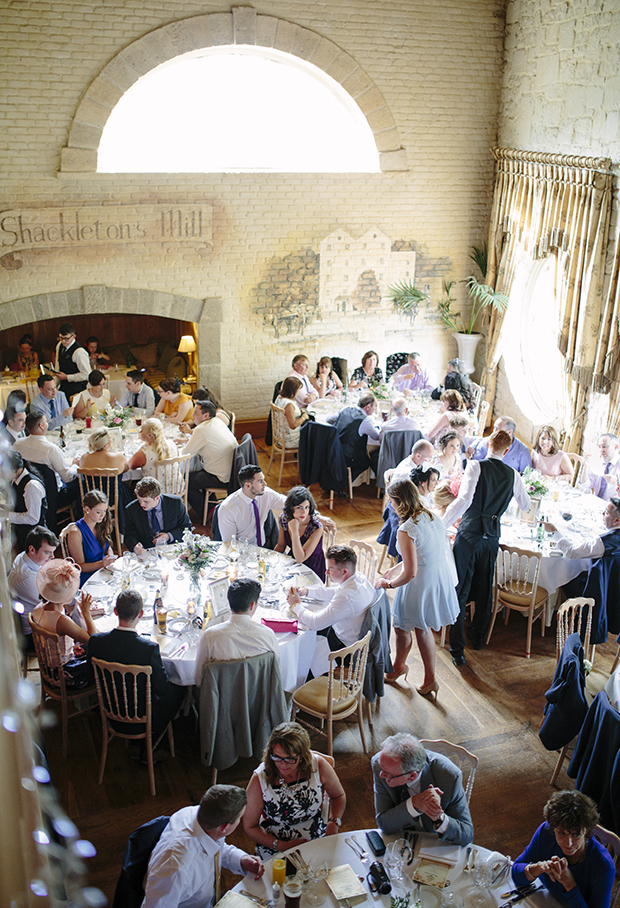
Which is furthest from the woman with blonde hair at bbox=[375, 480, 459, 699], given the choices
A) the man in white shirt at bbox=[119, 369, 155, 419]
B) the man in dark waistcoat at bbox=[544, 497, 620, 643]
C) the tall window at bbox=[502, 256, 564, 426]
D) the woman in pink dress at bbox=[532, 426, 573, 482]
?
the tall window at bbox=[502, 256, 564, 426]

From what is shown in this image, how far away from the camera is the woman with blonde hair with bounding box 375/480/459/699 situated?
16.1 ft

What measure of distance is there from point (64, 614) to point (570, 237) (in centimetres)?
675

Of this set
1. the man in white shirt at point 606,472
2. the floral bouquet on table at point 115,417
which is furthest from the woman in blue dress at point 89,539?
the man in white shirt at point 606,472

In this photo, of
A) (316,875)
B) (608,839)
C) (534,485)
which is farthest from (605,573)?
(316,875)

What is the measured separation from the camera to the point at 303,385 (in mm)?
8836

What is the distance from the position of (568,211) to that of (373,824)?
6.84m

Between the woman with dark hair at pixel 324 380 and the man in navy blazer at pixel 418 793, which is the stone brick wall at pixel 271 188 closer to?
the woman with dark hair at pixel 324 380

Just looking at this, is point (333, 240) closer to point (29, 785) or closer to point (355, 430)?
point (355, 430)

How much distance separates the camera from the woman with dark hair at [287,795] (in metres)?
3.44

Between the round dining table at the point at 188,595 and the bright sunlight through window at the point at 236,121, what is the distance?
5.34 meters

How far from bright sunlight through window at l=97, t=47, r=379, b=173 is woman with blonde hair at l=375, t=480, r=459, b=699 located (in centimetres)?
574

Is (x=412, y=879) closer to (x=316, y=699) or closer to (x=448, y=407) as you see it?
(x=316, y=699)

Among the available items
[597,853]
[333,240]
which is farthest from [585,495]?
[333,240]

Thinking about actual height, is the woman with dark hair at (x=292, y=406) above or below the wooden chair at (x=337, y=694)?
above
